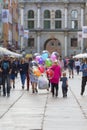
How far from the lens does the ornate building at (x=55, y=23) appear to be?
128 metres

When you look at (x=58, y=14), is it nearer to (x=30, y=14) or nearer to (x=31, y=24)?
(x=30, y=14)

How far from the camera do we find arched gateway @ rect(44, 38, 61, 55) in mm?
130500

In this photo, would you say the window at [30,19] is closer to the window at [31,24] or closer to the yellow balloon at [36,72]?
the window at [31,24]

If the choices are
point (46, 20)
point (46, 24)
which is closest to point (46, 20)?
point (46, 20)

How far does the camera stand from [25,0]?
126500 millimetres

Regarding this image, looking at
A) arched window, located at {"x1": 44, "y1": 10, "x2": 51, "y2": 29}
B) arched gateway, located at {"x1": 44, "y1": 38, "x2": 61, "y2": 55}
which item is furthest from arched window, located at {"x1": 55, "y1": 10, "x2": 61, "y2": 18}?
arched gateway, located at {"x1": 44, "y1": 38, "x2": 61, "y2": 55}

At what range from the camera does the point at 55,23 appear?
130875 millimetres

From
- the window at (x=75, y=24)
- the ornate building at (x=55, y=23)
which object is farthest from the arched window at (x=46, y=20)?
the window at (x=75, y=24)

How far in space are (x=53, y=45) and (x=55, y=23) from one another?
545 centimetres

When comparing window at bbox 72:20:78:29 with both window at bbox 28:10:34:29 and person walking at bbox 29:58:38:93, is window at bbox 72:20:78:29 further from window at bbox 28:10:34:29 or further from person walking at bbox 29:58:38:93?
person walking at bbox 29:58:38:93

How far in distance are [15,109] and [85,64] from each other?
799 centimetres

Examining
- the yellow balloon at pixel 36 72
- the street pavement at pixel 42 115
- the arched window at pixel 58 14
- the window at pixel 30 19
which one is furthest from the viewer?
the arched window at pixel 58 14

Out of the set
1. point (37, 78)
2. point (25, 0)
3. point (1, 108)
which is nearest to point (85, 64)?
point (37, 78)

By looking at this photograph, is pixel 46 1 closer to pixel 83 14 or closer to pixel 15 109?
pixel 83 14
